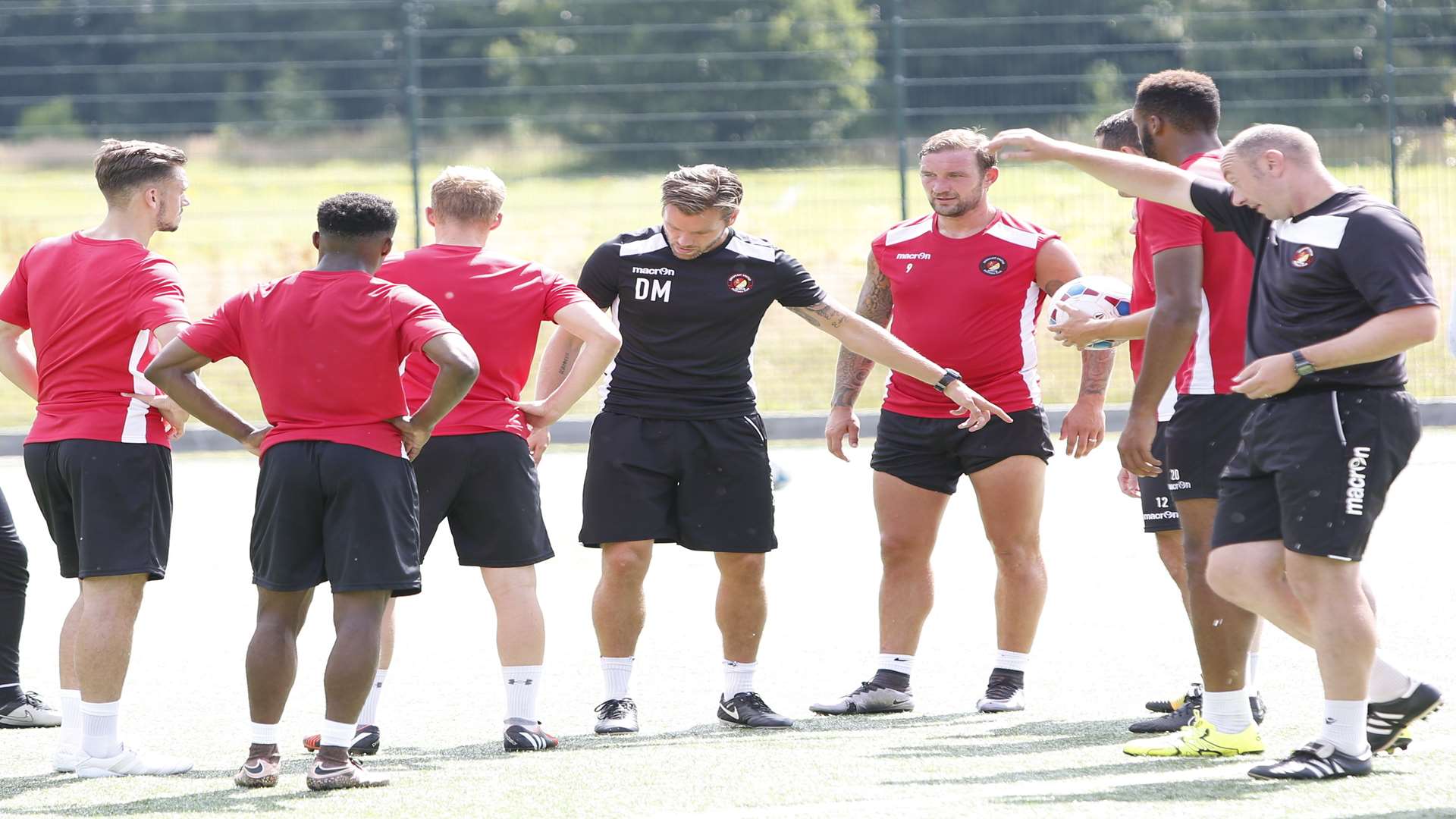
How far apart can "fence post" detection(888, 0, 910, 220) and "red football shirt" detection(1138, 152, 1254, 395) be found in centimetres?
1229

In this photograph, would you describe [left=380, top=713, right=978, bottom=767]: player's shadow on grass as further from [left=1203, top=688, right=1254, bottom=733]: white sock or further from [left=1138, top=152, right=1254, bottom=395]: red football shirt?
[left=1138, top=152, right=1254, bottom=395]: red football shirt

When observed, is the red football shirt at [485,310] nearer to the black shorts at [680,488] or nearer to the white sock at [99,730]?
the black shorts at [680,488]

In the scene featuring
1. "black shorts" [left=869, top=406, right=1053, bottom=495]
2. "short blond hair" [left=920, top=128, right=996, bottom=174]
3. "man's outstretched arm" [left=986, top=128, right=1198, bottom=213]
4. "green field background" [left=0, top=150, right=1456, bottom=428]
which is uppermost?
"green field background" [left=0, top=150, right=1456, bottom=428]

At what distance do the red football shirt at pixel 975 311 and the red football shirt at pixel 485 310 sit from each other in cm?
147

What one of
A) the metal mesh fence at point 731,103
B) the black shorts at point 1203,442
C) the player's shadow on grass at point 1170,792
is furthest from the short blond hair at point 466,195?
the metal mesh fence at point 731,103

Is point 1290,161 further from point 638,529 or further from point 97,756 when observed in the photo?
point 97,756

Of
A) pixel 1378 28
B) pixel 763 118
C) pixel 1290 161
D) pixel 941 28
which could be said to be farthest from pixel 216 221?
pixel 1290 161

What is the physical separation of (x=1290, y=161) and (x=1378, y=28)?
1461 centimetres

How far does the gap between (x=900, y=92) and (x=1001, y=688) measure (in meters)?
12.7

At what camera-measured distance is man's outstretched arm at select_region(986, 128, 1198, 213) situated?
17.0 ft

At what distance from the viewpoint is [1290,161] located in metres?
4.87

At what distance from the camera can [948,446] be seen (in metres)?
6.68

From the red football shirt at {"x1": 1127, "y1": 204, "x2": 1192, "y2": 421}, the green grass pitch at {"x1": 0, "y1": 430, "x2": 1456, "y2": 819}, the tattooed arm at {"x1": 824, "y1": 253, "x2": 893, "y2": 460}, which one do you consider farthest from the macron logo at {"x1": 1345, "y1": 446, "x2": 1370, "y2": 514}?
the tattooed arm at {"x1": 824, "y1": 253, "x2": 893, "y2": 460}

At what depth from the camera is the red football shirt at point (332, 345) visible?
514 centimetres
